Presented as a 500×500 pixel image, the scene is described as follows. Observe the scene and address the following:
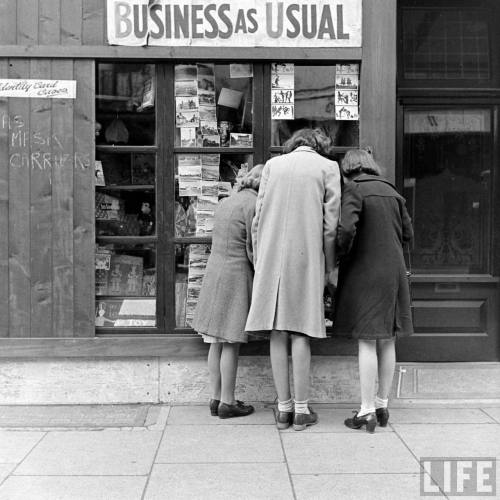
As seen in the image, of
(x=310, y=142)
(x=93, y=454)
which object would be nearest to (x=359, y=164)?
(x=310, y=142)

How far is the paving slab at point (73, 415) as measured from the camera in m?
5.21

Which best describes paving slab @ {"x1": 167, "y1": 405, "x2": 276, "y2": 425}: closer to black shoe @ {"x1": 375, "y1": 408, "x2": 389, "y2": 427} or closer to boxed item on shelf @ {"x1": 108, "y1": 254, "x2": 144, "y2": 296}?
black shoe @ {"x1": 375, "y1": 408, "x2": 389, "y2": 427}

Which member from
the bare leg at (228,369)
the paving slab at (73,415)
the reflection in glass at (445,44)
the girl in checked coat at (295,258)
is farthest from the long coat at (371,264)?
the paving slab at (73,415)

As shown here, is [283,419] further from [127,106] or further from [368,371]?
[127,106]

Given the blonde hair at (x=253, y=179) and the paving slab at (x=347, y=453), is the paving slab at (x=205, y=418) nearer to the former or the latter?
the paving slab at (x=347, y=453)

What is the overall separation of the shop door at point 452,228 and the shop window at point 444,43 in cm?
29

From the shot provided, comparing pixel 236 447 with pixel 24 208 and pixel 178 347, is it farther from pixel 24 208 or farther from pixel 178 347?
pixel 24 208

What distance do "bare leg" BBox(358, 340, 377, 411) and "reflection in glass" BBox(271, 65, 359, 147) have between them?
1.68 m

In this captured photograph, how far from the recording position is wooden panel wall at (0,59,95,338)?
555 centimetres

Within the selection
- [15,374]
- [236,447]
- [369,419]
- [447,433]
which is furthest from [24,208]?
[447,433]

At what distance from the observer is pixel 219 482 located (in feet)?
13.4

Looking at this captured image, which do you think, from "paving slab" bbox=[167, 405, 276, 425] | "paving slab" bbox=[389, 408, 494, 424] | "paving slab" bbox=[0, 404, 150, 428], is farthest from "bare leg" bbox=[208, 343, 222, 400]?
"paving slab" bbox=[389, 408, 494, 424]

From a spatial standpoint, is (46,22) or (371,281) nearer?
(371,281)

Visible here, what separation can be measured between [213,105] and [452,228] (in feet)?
7.29
